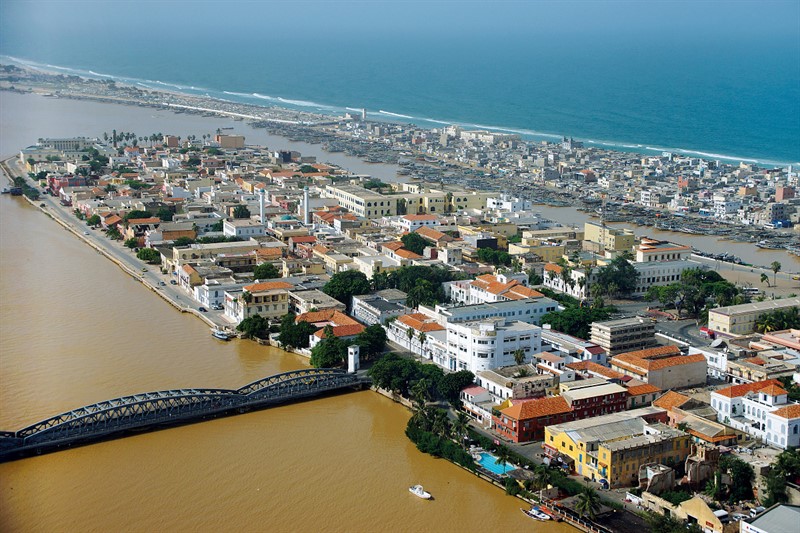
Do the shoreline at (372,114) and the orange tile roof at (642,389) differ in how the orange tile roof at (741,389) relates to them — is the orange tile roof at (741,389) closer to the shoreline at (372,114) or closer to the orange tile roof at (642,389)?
the orange tile roof at (642,389)

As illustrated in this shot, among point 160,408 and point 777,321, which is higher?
point 777,321

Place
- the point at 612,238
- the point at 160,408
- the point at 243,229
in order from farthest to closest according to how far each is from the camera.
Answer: the point at 243,229 < the point at 612,238 < the point at 160,408

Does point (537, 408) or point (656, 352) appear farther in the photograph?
point (656, 352)

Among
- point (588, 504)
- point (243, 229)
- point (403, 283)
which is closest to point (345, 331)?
point (403, 283)

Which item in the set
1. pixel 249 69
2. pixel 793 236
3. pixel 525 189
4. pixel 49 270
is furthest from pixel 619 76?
pixel 49 270

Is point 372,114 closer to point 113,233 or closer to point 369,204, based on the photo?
point 369,204

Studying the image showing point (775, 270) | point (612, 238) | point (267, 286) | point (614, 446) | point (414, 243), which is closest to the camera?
point (614, 446)

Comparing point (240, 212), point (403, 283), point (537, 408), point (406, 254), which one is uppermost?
point (240, 212)

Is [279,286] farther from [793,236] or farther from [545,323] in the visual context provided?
[793,236]
